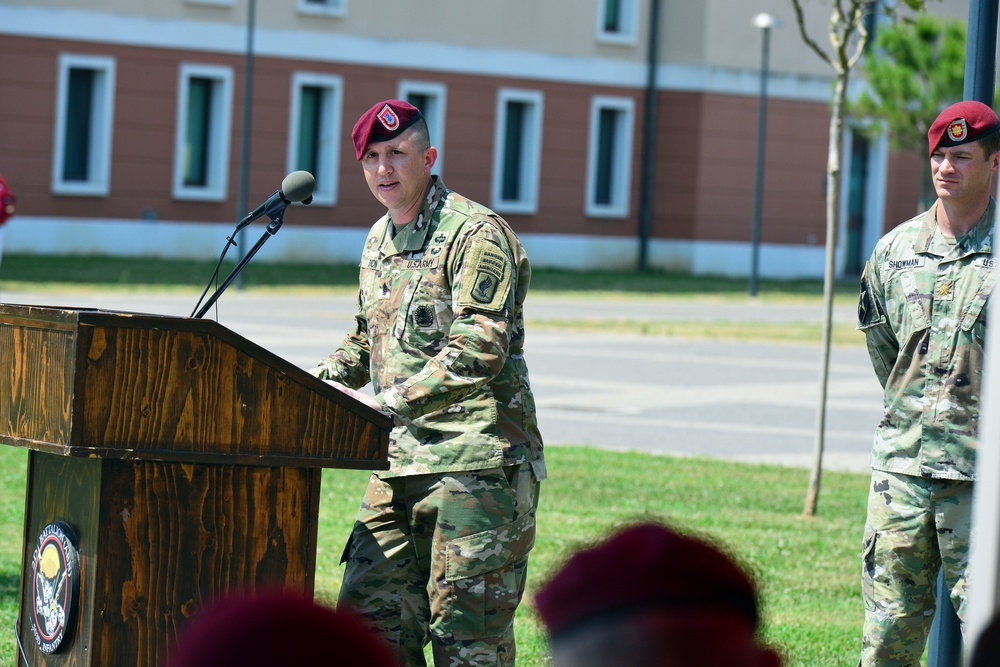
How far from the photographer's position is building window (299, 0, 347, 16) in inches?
1329

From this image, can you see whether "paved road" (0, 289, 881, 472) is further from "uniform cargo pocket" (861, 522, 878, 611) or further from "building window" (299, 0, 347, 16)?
"building window" (299, 0, 347, 16)

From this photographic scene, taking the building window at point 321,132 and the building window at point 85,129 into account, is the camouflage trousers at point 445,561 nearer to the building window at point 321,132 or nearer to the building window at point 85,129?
the building window at point 85,129

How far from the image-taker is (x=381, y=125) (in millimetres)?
4441

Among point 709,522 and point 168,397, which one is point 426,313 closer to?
point 168,397

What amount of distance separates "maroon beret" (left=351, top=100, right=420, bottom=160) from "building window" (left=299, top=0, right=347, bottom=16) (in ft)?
98.7

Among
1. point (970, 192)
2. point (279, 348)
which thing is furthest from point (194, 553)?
point (279, 348)

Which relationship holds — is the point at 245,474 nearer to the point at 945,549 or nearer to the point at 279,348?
the point at 945,549

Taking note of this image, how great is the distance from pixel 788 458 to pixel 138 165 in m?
23.0

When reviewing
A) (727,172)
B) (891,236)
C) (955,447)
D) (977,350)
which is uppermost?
(727,172)

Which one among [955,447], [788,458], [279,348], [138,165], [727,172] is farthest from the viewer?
[727,172]

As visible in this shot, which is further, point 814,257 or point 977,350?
point 814,257

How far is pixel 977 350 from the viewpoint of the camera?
4.78 metres

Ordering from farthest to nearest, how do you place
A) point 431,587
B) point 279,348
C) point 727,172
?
1. point 727,172
2. point 279,348
3. point 431,587

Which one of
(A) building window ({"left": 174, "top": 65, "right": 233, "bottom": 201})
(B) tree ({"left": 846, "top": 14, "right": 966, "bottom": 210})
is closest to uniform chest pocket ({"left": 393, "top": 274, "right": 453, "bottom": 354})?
(B) tree ({"left": 846, "top": 14, "right": 966, "bottom": 210})
